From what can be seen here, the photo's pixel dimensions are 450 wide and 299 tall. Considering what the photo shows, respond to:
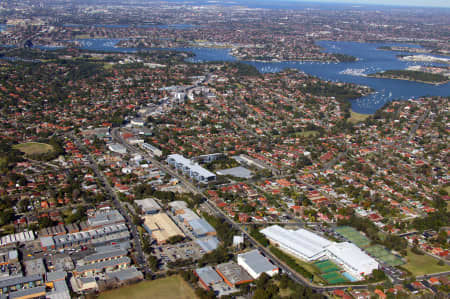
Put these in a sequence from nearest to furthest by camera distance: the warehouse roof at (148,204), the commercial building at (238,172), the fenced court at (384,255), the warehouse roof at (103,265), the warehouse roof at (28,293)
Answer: the warehouse roof at (28,293), the warehouse roof at (103,265), the fenced court at (384,255), the warehouse roof at (148,204), the commercial building at (238,172)

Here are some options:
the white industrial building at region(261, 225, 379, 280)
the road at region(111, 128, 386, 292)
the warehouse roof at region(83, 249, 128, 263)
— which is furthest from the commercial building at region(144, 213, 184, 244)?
the white industrial building at region(261, 225, 379, 280)

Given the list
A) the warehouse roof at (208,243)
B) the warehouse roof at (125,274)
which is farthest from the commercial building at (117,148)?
the warehouse roof at (125,274)

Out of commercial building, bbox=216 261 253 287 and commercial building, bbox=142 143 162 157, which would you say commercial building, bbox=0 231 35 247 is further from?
commercial building, bbox=142 143 162 157

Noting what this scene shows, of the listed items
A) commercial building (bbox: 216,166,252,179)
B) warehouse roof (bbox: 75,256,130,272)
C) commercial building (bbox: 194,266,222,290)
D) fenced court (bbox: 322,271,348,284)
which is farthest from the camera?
commercial building (bbox: 216,166,252,179)

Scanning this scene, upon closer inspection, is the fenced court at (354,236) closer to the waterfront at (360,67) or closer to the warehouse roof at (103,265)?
the warehouse roof at (103,265)

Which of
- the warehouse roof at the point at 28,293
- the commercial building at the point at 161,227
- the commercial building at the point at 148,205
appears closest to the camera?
the warehouse roof at the point at 28,293
